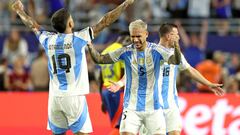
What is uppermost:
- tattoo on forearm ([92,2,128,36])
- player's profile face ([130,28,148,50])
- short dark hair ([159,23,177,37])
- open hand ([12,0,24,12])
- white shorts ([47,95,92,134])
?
open hand ([12,0,24,12])

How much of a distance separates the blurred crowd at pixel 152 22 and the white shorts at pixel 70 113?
8858mm

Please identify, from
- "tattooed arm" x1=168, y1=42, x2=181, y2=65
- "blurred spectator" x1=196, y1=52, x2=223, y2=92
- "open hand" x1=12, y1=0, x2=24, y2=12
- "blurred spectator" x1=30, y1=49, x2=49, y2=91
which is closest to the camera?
"tattooed arm" x1=168, y1=42, x2=181, y2=65

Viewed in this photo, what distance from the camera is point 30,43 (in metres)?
22.5

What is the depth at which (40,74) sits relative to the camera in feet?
68.3

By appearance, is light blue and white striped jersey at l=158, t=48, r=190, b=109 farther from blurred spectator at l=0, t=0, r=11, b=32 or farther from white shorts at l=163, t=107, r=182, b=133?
blurred spectator at l=0, t=0, r=11, b=32

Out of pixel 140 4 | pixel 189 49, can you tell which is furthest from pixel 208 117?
pixel 140 4

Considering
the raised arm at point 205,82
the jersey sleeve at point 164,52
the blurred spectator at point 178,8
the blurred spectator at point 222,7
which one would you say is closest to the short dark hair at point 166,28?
the raised arm at point 205,82

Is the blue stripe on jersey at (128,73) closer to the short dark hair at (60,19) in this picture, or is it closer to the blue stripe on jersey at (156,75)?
the blue stripe on jersey at (156,75)

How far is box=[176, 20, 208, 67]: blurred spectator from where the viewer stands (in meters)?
21.8

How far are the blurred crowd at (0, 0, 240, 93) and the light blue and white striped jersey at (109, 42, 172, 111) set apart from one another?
8.72 metres

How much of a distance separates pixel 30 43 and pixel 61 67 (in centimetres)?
1053

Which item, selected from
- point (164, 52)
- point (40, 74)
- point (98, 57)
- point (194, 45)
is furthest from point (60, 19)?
point (194, 45)

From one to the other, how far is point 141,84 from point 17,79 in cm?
890

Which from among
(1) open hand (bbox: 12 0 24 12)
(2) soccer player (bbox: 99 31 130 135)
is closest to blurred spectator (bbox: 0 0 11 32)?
(2) soccer player (bbox: 99 31 130 135)
